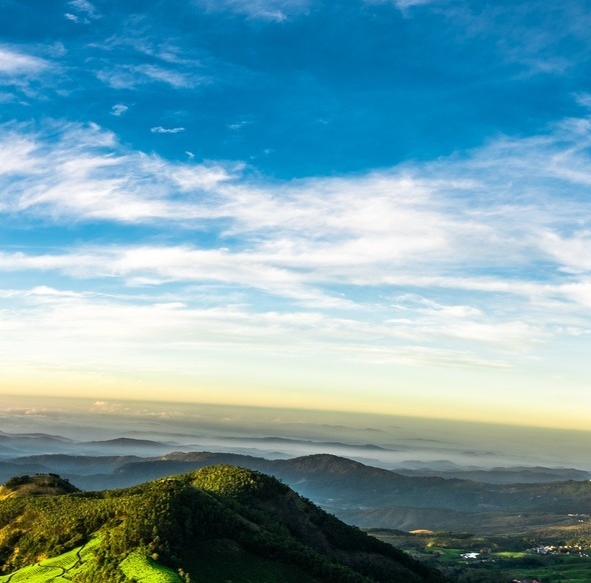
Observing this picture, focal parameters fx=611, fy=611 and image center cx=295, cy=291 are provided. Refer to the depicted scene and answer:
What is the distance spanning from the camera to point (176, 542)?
253ft

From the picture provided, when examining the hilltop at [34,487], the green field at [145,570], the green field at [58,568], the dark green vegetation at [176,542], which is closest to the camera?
the green field at [145,570]

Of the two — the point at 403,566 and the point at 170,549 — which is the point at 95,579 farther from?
the point at 403,566

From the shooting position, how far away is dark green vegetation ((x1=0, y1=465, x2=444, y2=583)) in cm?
7194

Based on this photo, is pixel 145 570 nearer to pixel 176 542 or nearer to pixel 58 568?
pixel 176 542

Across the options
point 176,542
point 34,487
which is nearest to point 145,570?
point 176,542

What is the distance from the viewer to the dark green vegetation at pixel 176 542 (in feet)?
236

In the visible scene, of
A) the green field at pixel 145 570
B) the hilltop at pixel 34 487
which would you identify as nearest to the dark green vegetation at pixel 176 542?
the green field at pixel 145 570

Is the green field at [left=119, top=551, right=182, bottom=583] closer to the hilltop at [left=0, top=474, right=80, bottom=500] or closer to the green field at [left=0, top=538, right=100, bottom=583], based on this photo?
the green field at [left=0, top=538, right=100, bottom=583]

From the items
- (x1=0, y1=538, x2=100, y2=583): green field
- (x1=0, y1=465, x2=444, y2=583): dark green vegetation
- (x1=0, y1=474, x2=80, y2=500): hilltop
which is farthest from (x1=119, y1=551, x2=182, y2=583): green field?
(x1=0, y1=474, x2=80, y2=500): hilltop

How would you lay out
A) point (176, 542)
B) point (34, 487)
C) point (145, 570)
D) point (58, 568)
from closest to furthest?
point (145, 570) < point (58, 568) < point (176, 542) < point (34, 487)

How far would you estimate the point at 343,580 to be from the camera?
88625mm

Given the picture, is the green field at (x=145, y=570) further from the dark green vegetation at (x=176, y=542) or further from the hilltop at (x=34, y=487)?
the hilltop at (x=34, y=487)

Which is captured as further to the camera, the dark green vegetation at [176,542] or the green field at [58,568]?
the dark green vegetation at [176,542]

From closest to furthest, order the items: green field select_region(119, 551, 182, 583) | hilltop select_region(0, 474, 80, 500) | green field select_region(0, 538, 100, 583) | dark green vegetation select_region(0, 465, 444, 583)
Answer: green field select_region(119, 551, 182, 583) → green field select_region(0, 538, 100, 583) → dark green vegetation select_region(0, 465, 444, 583) → hilltop select_region(0, 474, 80, 500)
